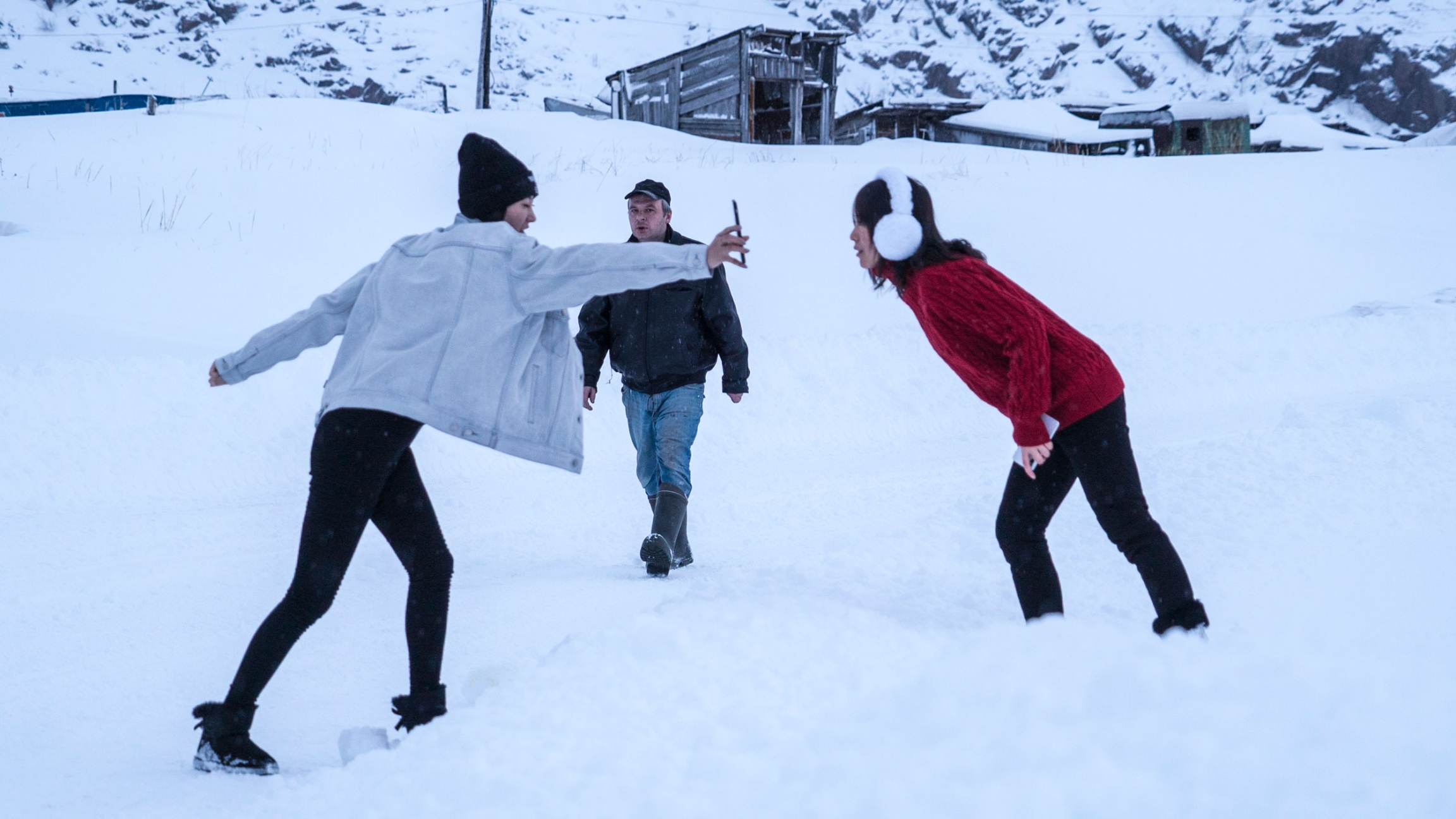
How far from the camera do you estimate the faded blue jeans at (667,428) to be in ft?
15.1

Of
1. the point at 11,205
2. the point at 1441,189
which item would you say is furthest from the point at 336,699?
the point at 1441,189

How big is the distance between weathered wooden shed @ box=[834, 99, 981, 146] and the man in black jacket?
102ft

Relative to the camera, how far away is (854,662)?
2535mm

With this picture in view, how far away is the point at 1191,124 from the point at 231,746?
122 ft

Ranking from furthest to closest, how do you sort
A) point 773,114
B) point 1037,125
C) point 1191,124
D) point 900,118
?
point 900,118, point 1037,125, point 1191,124, point 773,114

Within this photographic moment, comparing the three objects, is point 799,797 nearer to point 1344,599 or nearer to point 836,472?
point 1344,599

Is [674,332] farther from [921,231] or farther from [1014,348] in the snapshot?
[1014,348]

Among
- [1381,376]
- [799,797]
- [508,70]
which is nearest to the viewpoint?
[799,797]

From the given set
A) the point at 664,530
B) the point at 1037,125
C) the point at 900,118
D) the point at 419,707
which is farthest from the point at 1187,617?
the point at 1037,125

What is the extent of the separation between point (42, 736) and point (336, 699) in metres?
0.82

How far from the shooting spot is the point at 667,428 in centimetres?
462

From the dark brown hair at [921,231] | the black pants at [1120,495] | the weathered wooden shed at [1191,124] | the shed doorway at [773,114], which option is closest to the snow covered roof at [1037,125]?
the weathered wooden shed at [1191,124]

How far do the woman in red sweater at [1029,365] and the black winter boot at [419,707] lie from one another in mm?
1774

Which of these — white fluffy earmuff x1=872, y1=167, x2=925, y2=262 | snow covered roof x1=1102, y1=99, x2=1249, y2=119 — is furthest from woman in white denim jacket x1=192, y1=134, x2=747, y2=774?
snow covered roof x1=1102, y1=99, x2=1249, y2=119
